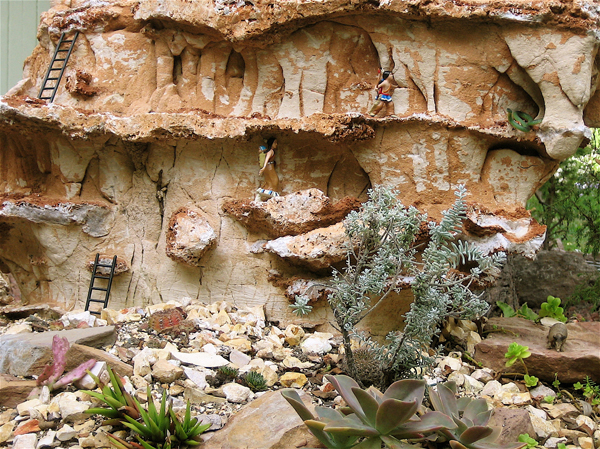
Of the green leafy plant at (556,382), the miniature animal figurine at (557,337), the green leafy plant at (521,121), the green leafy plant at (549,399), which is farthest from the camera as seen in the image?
the green leafy plant at (521,121)

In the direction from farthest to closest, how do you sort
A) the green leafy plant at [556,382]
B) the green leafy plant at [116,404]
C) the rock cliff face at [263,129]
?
1. the rock cliff face at [263,129]
2. the green leafy plant at [556,382]
3. the green leafy plant at [116,404]

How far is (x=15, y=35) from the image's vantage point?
349 inches

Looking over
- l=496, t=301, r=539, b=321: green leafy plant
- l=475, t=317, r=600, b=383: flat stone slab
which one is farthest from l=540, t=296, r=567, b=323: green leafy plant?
l=475, t=317, r=600, b=383: flat stone slab

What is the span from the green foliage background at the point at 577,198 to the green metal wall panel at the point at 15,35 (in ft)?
30.1

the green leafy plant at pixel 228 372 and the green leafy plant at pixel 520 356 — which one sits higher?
the green leafy plant at pixel 520 356

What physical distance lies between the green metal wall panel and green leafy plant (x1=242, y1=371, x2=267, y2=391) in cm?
761

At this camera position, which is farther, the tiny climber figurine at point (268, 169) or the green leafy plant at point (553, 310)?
the green leafy plant at point (553, 310)

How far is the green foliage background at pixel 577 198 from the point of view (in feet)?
26.5

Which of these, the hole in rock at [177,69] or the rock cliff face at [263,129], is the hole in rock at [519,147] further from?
the hole in rock at [177,69]

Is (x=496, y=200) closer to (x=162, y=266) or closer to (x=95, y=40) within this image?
(x=162, y=266)

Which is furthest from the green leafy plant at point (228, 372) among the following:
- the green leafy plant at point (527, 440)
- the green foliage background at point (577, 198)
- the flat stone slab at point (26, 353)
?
the green foliage background at point (577, 198)

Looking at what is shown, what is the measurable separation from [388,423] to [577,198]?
7233mm

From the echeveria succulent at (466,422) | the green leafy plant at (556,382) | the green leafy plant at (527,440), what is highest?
the echeveria succulent at (466,422)

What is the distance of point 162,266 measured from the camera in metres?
6.19
